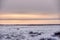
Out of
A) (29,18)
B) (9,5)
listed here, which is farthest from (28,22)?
(9,5)

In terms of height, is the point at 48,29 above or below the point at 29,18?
below

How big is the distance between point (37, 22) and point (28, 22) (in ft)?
0.33

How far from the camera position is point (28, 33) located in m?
1.07

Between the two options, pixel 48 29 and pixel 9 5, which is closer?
pixel 48 29

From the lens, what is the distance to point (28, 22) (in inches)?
43.0

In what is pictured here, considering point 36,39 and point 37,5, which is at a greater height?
point 37,5

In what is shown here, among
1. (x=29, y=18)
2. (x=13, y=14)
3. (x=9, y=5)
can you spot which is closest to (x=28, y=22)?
(x=29, y=18)

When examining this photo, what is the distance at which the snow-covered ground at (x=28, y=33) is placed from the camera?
3.46 feet

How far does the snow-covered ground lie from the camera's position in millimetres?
1055

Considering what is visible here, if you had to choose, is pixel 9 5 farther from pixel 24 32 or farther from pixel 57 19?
pixel 57 19

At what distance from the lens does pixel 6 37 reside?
1.07m

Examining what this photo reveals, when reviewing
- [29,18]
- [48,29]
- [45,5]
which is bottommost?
[48,29]

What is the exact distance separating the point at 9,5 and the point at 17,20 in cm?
21

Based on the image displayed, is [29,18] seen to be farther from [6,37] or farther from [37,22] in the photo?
[6,37]
